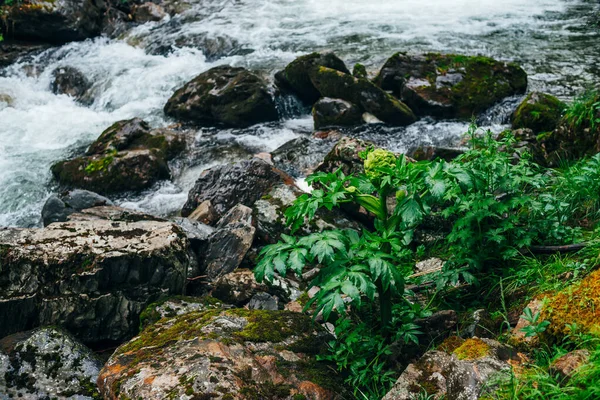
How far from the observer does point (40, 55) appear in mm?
15930

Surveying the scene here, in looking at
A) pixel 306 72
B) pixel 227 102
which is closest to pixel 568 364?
pixel 306 72

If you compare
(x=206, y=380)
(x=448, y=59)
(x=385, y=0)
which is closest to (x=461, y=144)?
(x=448, y=59)

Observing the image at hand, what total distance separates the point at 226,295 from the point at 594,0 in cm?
1678

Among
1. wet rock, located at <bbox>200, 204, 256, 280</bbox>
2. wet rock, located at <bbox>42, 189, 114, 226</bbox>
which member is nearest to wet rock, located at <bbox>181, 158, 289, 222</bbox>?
wet rock, located at <bbox>200, 204, 256, 280</bbox>

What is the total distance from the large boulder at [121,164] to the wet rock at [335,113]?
270cm

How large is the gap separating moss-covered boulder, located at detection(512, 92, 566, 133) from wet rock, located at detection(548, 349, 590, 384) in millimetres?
6444

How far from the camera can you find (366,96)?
398 inches

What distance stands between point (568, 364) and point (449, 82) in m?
8.52

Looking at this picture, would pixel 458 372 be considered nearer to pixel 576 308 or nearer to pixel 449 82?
pixel 576 308

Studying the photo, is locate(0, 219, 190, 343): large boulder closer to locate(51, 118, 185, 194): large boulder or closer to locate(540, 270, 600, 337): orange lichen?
locate(540, 270, 600, 337): orange lichen

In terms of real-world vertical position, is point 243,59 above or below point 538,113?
above

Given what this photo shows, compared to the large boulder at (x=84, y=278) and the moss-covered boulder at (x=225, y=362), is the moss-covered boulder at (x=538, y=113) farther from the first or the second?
the moss-covered boulder at (x=225, y=362)

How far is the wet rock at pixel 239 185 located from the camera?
7188 millimetres

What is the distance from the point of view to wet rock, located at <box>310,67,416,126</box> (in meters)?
9.93
